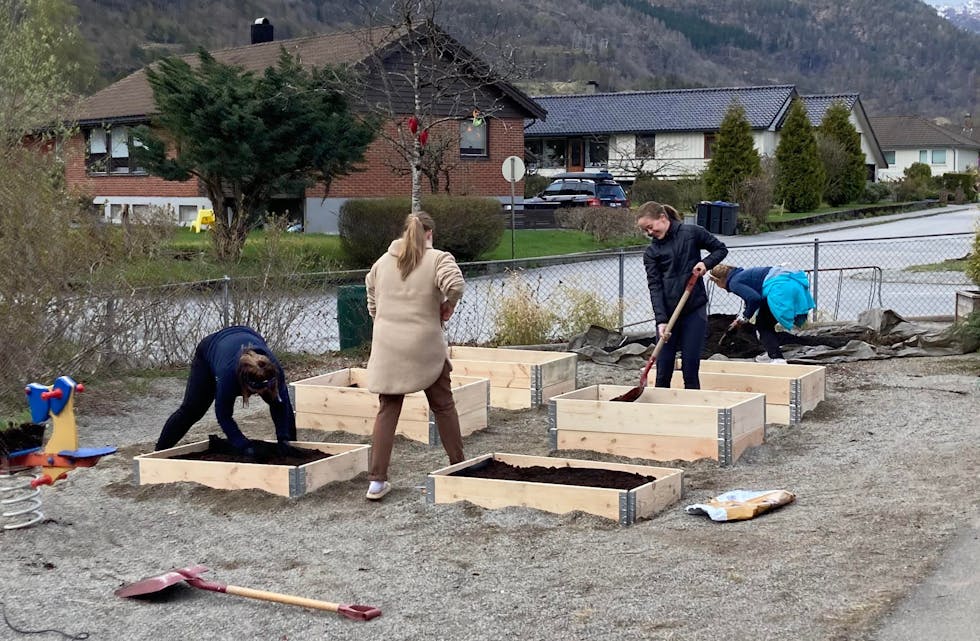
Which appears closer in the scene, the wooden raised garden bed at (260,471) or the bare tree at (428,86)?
the wooden raised garden bed at (260,471)

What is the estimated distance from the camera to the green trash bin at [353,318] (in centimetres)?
1324

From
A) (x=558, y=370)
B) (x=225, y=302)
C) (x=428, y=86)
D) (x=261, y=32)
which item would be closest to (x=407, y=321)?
(x=558, y=370)

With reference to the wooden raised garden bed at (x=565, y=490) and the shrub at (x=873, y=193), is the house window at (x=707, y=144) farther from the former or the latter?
the wooden raised garden bed at (x=565, y=490)

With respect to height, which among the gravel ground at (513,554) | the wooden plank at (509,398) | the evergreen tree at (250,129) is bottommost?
the gravel ground at (513,554)

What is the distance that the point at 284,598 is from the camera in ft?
17.5

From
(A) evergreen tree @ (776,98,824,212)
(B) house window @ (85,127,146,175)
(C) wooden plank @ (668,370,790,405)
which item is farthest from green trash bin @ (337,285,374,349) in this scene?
(A) evergreen tree @ (776,98,824,212)

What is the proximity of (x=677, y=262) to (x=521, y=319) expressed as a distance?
4.43 m

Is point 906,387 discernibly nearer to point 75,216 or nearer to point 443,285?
point 443,285

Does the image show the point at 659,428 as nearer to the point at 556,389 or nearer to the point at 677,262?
the point at 677,262

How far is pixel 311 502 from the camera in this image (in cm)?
738

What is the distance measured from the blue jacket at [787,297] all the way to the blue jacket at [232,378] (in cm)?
513

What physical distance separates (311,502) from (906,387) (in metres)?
6.04

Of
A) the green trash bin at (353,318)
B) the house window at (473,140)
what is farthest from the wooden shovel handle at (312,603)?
the house window at (473,140)

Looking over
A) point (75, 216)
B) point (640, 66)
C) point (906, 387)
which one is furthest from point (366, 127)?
point (640, 66)
